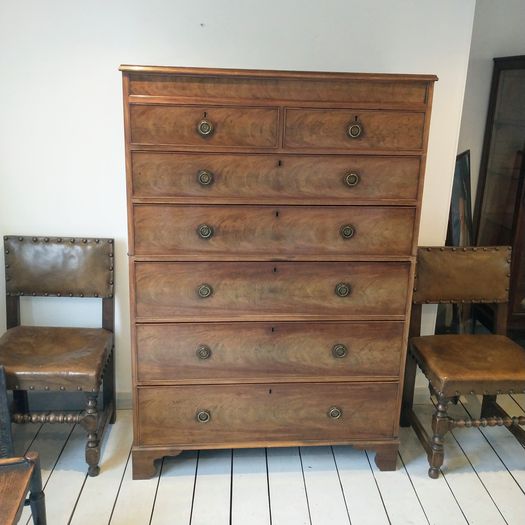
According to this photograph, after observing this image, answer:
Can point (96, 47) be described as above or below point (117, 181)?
above

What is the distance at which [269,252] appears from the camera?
2.05 meters

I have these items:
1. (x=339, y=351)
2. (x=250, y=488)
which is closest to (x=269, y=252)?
(x=339, y=351)

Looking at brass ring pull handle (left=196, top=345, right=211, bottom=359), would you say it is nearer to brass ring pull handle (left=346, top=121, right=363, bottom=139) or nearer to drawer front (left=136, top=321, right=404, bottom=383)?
drawer front (left=136, top=321, right=404, bottom=383)

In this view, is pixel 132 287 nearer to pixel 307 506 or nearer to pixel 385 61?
pixel 307 506

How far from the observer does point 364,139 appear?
1.97 meters

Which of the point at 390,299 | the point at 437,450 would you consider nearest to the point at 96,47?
the point at 390,299

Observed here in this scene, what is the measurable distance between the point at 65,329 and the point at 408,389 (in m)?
1.58

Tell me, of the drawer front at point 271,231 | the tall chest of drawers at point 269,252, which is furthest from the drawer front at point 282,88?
the drawer front at point 271,231

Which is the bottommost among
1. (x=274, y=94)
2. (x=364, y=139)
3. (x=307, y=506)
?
A: (x=307, y=506)

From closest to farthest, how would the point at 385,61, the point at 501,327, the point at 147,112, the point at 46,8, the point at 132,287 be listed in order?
the point at 147,112 < the point at 132,287 < the point at 46,8 < the point at 385,61 < the point at 501,327

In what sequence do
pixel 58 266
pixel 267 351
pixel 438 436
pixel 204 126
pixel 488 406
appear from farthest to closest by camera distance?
pixel 488 406 → pixel 58 266 → pixel 438 436 → pixel 267 351 → pixel 204 126

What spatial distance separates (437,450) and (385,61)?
163 cm

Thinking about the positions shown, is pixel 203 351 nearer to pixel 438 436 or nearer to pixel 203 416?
pixel 203 416

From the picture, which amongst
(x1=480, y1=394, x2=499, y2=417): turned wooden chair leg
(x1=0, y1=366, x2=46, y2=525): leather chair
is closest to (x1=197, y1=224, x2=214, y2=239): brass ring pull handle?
(x1=0, y1=366, x2=46, y2=525): leather chair
